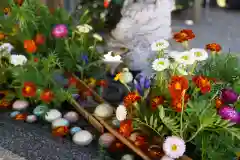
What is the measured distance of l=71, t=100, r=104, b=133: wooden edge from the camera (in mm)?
1085

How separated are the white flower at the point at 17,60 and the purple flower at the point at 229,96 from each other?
2.05ft

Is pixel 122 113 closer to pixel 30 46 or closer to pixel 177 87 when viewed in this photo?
pixel 177 87

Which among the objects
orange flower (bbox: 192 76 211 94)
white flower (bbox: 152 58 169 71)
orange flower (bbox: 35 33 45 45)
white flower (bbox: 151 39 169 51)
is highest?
white flower (bbox: 151 39 169 51)

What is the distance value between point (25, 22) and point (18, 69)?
8.3 inches

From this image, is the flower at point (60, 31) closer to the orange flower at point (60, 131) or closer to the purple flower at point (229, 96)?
the orange flower at point (60, 131)

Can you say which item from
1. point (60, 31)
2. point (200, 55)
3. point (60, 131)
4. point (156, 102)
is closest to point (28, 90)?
point (60, 131)

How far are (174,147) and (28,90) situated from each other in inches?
19.0

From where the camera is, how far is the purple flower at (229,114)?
35.5 inches

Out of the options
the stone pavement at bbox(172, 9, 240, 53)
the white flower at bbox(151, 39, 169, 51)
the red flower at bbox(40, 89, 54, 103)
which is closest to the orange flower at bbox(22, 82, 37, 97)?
the red flower at bbox(40, 89, 54, 103)

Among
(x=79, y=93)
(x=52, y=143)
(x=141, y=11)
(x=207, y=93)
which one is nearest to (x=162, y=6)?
(x=141, y=11)

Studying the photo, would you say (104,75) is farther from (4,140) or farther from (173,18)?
(173,18)

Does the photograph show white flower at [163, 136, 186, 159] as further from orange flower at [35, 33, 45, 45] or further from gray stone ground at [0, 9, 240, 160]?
orange flower at [35, 33, 45, 45]

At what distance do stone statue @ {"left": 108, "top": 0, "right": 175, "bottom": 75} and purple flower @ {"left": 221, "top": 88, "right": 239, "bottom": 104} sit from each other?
0.51 meters

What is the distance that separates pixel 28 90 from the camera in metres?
1.13
